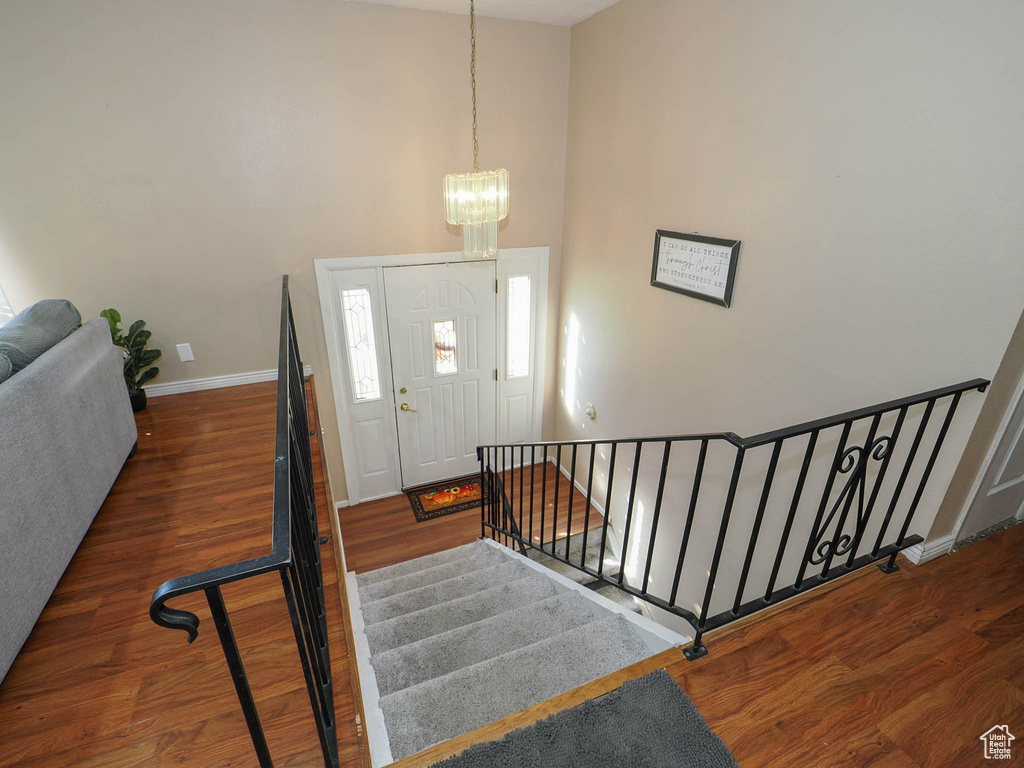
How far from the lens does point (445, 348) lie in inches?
181

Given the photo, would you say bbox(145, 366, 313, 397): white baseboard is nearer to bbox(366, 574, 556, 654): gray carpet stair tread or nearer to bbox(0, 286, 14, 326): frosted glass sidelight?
bbox(0, 286, 14, 326): frosted glass sidelight

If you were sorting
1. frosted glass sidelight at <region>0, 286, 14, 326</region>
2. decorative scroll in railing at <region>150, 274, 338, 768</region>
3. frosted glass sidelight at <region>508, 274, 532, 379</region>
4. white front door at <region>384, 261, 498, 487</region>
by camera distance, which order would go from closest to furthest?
decorative scroll in railing at <region>150, 274, 338, 768</region>
frosted glass sidelight at <region>0, 286, 14, 326</region>
white front door at <region>384, 261, 498, 487</region>
frosted glass sidelight at <region>508, 274, 532, 379</region>

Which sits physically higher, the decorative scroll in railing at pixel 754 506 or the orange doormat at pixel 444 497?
the decorative scroll in railing at pixel 754 506

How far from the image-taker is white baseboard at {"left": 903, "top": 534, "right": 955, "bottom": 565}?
6.73ft

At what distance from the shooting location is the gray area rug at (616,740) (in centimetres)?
136

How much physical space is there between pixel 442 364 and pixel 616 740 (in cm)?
357

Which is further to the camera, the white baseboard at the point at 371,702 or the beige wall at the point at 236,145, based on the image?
the beige wall at the point at 236,145

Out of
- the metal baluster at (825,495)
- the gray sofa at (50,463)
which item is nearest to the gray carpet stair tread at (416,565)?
the gray sofa at (50,463)

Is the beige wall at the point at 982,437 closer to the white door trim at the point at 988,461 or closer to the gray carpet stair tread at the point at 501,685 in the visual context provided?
the white door trim at the point at 988,461

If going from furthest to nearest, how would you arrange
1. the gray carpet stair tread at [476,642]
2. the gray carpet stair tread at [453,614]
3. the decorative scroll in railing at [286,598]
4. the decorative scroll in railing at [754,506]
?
the gray carpet stair tread at [453,614] < the gray carpet stair tread at [476,642] < the decorative scroll in railing at [754,506] < the decorative scroll in railing at [286,598]

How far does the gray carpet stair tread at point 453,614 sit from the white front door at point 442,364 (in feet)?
7.06

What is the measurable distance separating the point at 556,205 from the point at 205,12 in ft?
8.98

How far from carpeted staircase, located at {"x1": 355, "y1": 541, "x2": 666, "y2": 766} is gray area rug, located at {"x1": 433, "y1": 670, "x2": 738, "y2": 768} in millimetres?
497

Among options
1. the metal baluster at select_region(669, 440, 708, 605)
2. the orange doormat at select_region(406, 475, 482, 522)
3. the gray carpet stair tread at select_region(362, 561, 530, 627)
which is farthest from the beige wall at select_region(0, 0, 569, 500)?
the metal baluster at select_region(669, 440, 708, 605)
